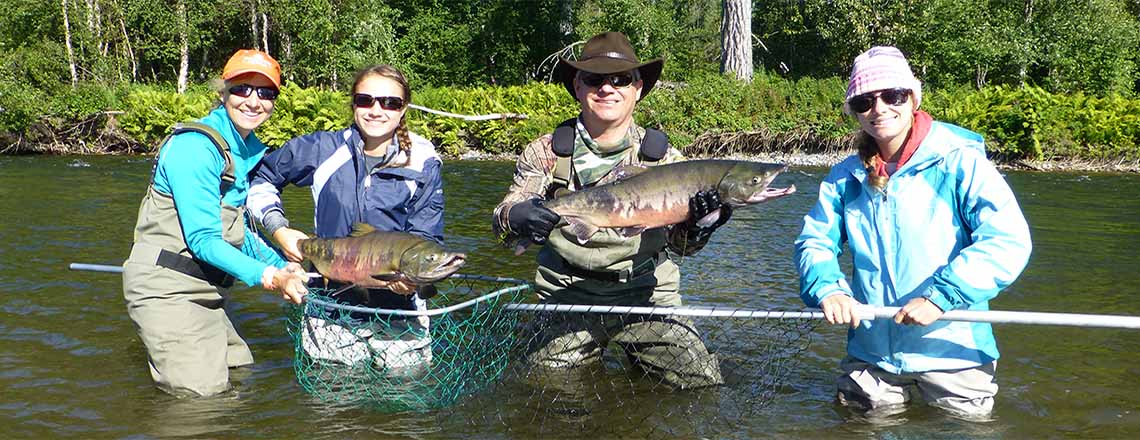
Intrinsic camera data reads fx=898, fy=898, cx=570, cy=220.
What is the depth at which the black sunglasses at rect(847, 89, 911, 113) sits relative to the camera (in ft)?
15.3

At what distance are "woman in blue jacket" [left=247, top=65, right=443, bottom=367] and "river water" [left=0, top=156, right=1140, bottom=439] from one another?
574 millimetres

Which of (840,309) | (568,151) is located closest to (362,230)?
(568,151)

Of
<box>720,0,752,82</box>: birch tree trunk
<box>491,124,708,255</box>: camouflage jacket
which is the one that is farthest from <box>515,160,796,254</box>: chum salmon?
<box>720,0,752,82</box>: birch tree trunk

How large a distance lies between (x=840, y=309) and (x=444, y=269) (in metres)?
2.14

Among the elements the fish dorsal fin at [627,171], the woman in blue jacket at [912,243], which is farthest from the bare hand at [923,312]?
the fish dorsal fin at [627,171]

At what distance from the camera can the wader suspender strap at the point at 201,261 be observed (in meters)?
5.64

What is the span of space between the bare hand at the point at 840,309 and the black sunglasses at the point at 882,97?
3.31 ft

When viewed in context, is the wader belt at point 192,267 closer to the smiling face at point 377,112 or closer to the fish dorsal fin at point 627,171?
the smiling face at point 377,112

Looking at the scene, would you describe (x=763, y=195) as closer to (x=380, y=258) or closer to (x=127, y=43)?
(x=380, y=258)

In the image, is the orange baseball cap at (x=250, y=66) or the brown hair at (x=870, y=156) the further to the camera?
the orange baseball cap at (x=250, y=66)

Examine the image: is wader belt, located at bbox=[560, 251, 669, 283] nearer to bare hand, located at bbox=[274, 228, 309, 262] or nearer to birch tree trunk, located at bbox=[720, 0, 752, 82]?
bare hand, located at bbox=[274, 228, 309, 262]

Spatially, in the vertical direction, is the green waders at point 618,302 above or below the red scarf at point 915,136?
below

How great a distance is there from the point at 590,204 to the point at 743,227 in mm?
9172

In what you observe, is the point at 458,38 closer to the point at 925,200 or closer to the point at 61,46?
the point at 61,46
